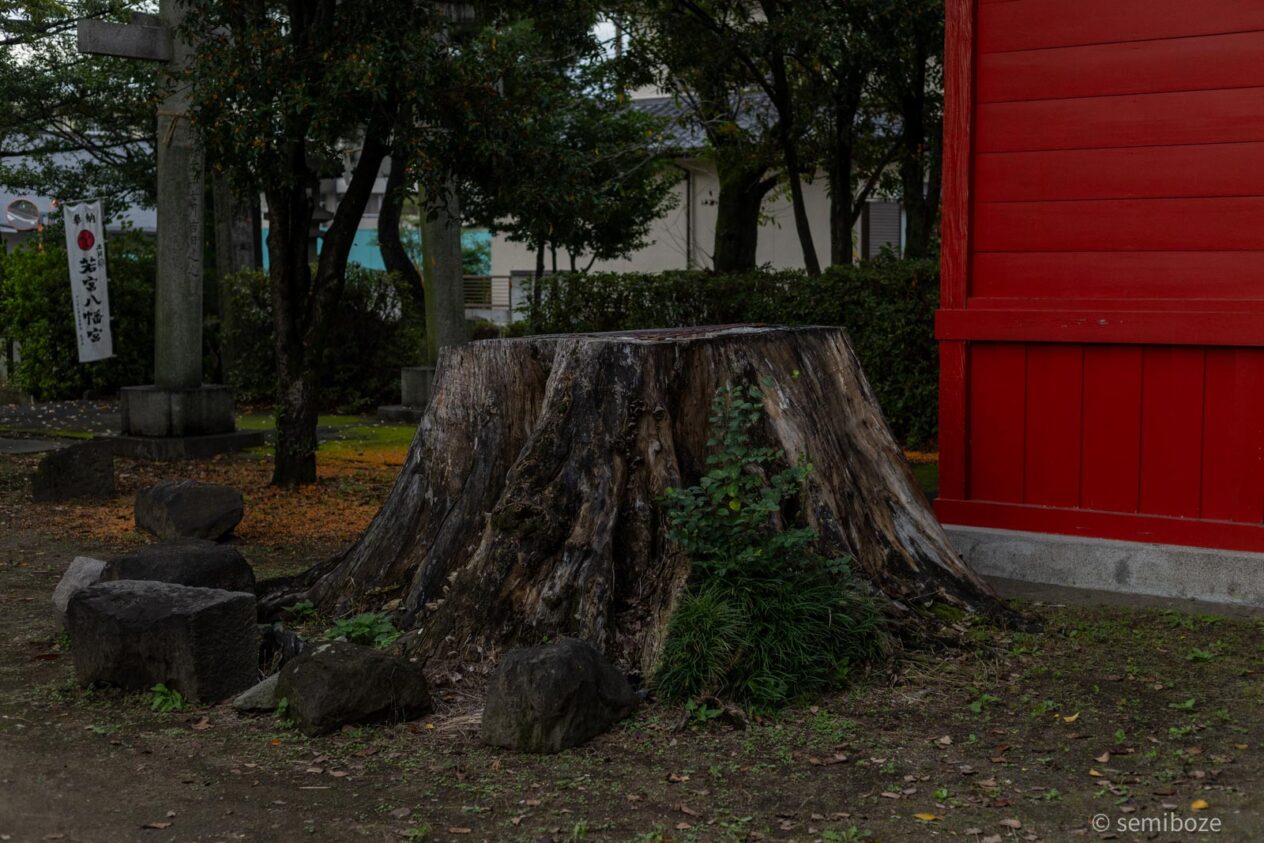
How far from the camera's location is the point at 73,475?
9062 mm

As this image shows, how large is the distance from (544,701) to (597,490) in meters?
1.08

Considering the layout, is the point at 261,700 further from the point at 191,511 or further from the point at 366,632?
the point at 191,511

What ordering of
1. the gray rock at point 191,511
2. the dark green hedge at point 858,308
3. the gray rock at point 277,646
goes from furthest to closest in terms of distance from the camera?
1. the dark green hedge at point 858,308
2. the gray rock at point 191,511
3. the gray rock at point 277,646

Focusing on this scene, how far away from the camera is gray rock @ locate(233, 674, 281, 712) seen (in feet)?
14.8

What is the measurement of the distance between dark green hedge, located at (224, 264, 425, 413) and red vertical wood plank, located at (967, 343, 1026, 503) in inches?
430

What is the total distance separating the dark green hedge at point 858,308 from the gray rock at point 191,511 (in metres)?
5.20

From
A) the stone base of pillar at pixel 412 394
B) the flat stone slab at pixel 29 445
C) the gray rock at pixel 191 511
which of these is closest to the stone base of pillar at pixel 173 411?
the flat stone slab at pixel 29 445

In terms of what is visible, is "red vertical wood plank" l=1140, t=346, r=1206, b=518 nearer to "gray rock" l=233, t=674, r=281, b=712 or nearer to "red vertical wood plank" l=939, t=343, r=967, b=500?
"red vertical wood plank" l=939, t=343, r=967, b=500

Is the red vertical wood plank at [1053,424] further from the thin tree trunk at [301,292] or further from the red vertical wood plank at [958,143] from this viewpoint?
the thin tree trunk at [301,292]

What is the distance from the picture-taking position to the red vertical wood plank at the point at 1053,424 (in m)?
6.22

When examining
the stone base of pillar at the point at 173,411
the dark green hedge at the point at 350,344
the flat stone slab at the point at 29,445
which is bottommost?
the flat stone slab at the point at 29,445

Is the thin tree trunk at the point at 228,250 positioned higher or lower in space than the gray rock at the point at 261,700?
higher

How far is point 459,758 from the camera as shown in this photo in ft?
13.4

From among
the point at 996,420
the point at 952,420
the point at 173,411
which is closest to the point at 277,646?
the point at 952,420
